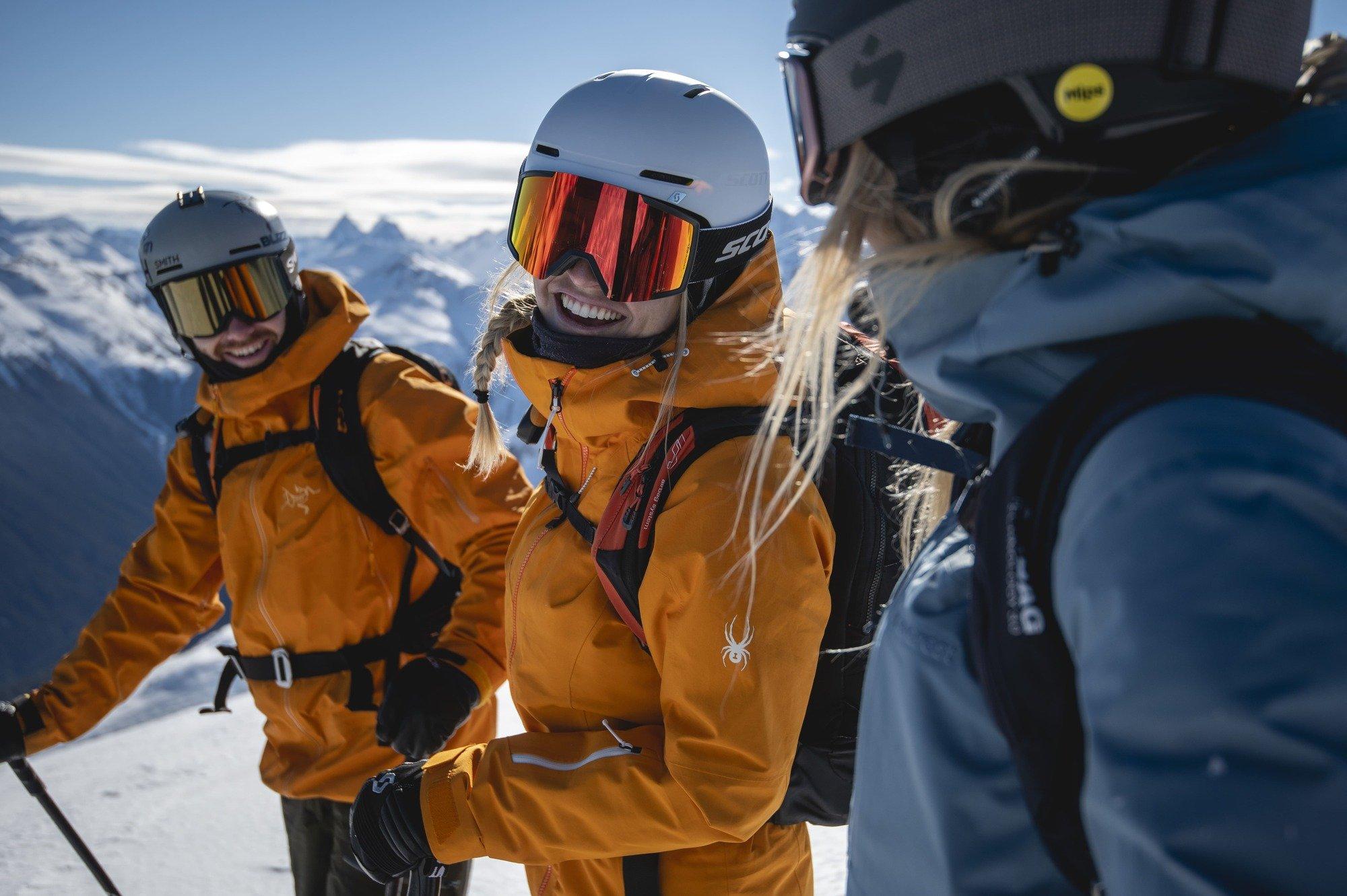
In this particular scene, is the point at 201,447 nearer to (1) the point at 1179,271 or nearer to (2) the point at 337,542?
(2) the point at 337,542

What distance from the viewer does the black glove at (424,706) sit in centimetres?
266

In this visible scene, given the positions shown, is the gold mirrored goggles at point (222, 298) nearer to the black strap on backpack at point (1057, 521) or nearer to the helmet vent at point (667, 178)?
the helmet vent at point (667, 178)

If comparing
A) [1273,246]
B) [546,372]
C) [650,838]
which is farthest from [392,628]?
[1273,246]

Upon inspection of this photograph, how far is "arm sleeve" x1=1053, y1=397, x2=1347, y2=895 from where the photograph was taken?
0.52m

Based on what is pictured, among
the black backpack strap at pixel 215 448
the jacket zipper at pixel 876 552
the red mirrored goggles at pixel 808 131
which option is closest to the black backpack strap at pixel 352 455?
the black backpack strap at pixel 215 448

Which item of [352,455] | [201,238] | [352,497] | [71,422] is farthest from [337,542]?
[71,422]

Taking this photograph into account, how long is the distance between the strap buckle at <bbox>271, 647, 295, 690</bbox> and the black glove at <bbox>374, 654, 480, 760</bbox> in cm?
45

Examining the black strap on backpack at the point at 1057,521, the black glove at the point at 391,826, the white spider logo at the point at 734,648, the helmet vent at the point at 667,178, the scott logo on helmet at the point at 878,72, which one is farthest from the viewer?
the helmet vent at the point at 667,178

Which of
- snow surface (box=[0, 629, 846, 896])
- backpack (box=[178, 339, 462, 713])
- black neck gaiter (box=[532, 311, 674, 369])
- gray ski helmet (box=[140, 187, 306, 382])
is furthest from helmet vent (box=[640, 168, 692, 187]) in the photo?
snow surface (box=[0, 629, 846, 896])

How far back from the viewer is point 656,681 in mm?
1929

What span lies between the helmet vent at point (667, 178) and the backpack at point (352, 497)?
1.32 metres

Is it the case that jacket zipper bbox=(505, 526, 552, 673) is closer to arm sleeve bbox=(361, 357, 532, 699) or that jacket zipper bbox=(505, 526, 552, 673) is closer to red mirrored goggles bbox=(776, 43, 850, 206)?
arm sleeve bbox=(361, 357, 532, 699)

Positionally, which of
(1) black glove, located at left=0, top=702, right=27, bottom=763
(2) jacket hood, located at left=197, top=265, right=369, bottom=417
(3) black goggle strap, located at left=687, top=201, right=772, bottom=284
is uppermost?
(3) black goggle strap, located at left=687, top=201, right=772, bottom=284

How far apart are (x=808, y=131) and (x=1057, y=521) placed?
618 mm
